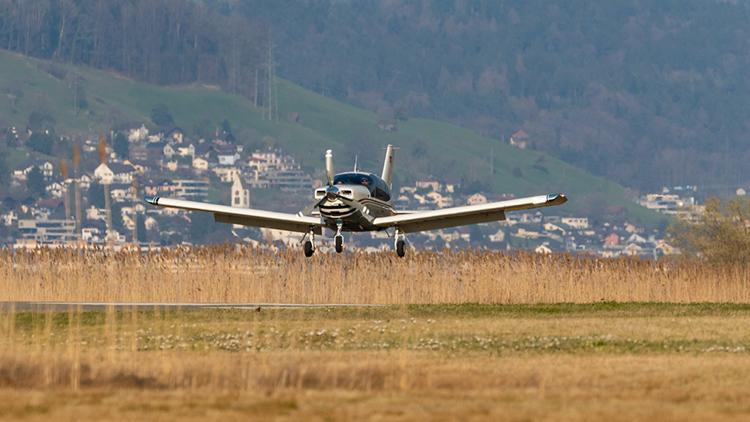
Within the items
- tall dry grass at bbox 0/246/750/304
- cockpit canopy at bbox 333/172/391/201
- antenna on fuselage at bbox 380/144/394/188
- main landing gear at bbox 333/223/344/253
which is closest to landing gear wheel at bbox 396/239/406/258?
tall dry grass at bbox 0/246/750/304

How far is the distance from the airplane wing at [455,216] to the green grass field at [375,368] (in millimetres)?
11218

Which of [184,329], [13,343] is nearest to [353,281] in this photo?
[184,329]

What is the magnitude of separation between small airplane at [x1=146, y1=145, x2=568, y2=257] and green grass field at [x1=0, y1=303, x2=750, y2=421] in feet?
33.6

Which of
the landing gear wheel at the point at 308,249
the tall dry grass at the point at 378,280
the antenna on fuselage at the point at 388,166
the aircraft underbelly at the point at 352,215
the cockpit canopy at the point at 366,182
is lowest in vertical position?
A: the tall dry grass at the point at 378,280

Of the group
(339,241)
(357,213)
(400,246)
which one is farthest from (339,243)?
(400,246)

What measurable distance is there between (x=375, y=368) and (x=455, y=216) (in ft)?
92.6

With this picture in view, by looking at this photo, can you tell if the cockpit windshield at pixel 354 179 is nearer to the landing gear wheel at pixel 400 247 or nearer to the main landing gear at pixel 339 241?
the main landing gear at pixel 339 241

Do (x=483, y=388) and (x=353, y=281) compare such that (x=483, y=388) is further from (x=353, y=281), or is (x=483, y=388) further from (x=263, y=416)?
(x=353, y=281)

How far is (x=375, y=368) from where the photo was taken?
2848cm

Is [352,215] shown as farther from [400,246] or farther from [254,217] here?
[254,217]

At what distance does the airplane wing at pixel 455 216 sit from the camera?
5300 centimetres

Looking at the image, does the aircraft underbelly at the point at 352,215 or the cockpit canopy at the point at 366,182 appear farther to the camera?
the cockpit canopy at the point at 366,182

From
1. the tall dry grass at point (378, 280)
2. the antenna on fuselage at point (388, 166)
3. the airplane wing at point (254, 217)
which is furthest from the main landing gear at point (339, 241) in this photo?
the antenna on fuselage at point (388, 166)

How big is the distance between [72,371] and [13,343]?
7.52m
